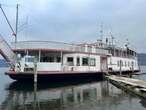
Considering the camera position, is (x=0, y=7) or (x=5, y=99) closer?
(x=5, y=99)

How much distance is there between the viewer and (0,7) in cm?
3694

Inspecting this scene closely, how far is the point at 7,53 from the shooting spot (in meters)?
34.7

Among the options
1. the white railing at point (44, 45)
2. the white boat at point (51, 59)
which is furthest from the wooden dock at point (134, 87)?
the white railing at point (44, 45)

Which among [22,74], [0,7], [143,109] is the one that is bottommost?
[143,109]

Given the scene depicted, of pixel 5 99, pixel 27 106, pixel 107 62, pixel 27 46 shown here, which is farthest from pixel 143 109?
pixel 107 62

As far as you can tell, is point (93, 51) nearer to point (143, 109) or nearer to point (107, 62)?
point (107, 62)

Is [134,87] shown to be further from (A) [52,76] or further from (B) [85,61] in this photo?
(B) [85,61]

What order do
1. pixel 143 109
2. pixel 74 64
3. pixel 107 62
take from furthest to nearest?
pixel 107 62, pixel 74 64, pixel 143 109

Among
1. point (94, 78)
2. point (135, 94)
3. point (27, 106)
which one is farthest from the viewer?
point (94, 78)

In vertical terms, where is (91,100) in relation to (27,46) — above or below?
below

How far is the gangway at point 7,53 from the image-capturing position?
111ft

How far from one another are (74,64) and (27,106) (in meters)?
18.8

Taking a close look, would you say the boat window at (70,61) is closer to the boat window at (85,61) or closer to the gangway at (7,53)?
the boat window at (85,61)

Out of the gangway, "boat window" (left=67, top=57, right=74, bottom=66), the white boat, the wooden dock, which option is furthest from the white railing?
the wooden dock
